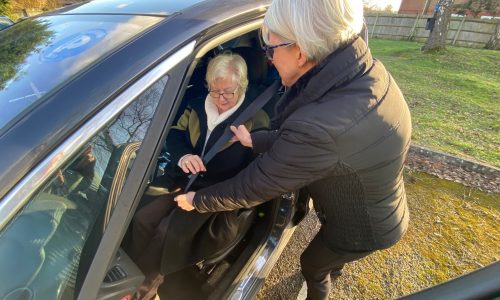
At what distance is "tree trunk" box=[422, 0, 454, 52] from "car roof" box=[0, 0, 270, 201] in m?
12.3

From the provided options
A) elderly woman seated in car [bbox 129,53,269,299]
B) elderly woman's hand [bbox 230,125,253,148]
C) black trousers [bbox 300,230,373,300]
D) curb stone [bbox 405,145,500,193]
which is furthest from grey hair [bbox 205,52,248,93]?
curb stone [bbox 405,145,500,193]

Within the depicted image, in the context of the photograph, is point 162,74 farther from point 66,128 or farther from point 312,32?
point 312,32

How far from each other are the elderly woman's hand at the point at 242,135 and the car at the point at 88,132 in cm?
46

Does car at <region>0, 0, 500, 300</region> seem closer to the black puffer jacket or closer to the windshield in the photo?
the windshield

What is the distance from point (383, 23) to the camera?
19.6 metres

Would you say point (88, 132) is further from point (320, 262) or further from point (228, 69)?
point (320, 262)

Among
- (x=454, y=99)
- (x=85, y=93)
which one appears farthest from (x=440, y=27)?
(x=85, y=93)

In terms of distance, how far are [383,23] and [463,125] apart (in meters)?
17.2

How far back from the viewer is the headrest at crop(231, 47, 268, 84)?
2.27 metres

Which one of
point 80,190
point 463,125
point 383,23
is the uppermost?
point 80,190

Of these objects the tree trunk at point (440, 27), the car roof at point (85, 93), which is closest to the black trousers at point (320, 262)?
the car roof at point (85, 93)

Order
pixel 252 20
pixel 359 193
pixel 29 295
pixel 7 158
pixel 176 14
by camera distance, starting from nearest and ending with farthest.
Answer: pixel 7 158 < pixel 29 295 < pixel 176 14 < pixel 359 193 < pixel 252 20

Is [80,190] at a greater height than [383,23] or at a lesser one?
greater

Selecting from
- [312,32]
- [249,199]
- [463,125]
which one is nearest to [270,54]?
[312,32]
